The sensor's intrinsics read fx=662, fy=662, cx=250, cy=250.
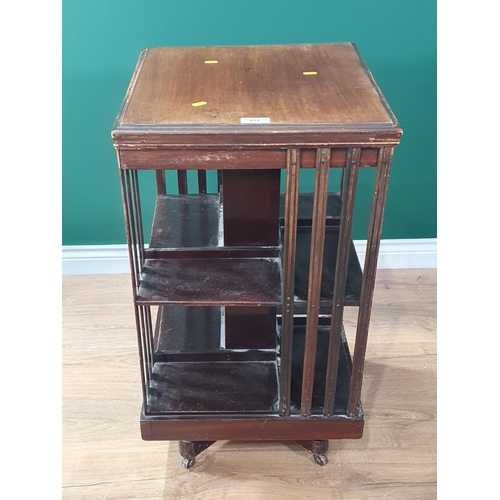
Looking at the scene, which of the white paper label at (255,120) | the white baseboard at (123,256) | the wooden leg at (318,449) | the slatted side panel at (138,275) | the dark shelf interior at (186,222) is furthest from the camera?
the white baseboard at (123,256)

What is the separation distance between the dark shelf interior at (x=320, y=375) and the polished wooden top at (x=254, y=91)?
2.06ft

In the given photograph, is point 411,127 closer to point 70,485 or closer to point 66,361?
point 66,361

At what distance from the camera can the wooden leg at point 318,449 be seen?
61.2 inches

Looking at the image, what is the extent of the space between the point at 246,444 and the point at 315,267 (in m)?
0.61

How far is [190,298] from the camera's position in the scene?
130cm

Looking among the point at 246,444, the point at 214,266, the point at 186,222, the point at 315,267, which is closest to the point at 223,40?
the point at 186,222

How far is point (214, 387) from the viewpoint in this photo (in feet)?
4.90

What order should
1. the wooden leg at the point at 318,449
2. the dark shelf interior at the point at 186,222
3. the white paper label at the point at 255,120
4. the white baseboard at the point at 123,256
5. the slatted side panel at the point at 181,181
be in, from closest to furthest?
the white paper label at the point at 255,120, the dark shelf interior at the point at 186,222, the wooden leg at the point at 318,449, the slatted side panel at the point at 181,181, the white baseboard at the point at 123,256

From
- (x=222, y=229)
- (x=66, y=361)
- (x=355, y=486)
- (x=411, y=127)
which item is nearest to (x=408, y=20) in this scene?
(x=411, y=127)

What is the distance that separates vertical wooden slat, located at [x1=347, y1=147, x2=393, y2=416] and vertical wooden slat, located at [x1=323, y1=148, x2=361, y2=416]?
38mm

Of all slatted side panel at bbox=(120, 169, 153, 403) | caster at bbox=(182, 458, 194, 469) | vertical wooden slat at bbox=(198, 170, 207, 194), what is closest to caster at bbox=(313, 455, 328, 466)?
caster at bbox=(182, 458, 194, 469)

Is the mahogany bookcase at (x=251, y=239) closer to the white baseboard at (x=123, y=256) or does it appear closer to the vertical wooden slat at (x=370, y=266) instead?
the vertical wooden slat at (x=370, y=266)

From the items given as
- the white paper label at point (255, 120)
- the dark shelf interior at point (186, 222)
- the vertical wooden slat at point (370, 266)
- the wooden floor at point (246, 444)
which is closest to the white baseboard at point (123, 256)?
the wooden floor at point (246, 444)

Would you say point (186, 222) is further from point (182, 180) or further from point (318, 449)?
point (318, 449)
